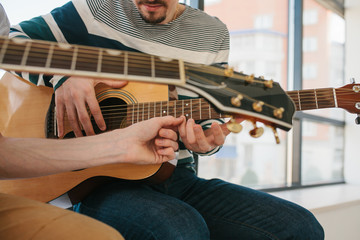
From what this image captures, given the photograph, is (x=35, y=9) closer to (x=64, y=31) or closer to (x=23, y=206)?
(x=64, y=31)

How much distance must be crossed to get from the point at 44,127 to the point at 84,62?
1.61 ft

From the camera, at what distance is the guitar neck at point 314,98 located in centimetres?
86

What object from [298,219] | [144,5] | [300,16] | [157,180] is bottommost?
[298,219]

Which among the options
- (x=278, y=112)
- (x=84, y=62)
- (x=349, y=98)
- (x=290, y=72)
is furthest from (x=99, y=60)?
(x=290, y=72)

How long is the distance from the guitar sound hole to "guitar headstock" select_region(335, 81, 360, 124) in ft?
2.12

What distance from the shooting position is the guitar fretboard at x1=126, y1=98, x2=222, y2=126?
86cm

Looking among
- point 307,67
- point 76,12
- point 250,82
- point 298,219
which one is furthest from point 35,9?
point 307,67

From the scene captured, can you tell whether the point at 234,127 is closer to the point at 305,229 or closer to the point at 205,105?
the point at 205,105

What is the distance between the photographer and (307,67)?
3707mm

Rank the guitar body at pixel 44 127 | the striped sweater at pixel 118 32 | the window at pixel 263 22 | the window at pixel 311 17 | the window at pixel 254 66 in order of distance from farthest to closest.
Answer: the window at pixel 263 22 → the window at pixel 254 66 → the window at pixel 311 17 → the striped sweater at pixel 118 32 → the guitar body at pixel 44 127

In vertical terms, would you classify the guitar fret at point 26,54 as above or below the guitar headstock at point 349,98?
above

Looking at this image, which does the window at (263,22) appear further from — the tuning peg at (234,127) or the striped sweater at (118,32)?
the tuning peg at (234,127)

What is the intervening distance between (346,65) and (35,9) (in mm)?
3464

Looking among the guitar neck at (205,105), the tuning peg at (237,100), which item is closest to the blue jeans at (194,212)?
the guitar neck at (205,105)
